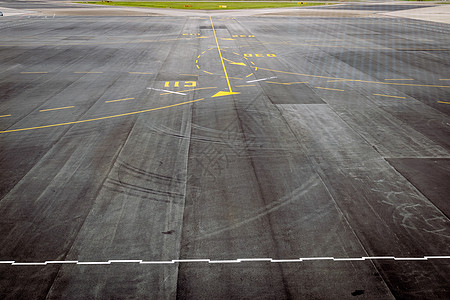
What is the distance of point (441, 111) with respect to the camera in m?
26.8

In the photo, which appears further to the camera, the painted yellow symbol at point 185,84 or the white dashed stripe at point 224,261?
the painted yellow symbol at point 185,84

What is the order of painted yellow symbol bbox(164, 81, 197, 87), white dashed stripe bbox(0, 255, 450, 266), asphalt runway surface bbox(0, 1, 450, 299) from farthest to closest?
1. painted yellow symbol bbox(164, 81, 197, 87)
2. white dashed stripe bbox(0, 255, 450, 266)
3. asphalt runway surface bbox(0, 1, 450, 299)

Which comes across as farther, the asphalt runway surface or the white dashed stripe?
the white dashed stripe

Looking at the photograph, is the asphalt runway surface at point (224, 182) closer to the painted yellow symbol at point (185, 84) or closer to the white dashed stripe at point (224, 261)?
the white dashed stripe at point (224, 261)

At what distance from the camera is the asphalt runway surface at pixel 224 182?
11.5 metres

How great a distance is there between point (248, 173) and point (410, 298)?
890cm

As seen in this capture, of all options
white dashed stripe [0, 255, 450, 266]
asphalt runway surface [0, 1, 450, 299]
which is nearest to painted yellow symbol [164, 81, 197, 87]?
asphalt runway surface [0, 1, 450, 299]

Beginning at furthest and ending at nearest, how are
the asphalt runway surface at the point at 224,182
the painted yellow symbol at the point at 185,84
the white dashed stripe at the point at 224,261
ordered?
the painted yellow symbol at the point at 185,84 < the white dashed stripe at the point at 224,261 < the asphalt runway surface at the point at 224,182

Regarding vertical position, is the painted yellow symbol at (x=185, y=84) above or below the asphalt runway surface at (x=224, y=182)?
above

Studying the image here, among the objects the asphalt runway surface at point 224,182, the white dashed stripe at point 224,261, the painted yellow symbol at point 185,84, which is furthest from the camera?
the painted yellow symbol at point 185,84

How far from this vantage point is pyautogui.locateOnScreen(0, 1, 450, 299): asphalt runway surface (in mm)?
11500

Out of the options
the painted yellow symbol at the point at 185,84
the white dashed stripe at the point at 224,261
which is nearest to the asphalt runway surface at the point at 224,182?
the white dashed stripe at the point at 224,261

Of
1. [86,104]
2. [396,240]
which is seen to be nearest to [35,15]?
[86,104]

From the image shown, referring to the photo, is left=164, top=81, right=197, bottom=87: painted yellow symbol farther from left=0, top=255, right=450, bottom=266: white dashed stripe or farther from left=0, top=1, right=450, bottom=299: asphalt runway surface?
left=0, top=255, right=450, bottom=266: white dashed stripe
